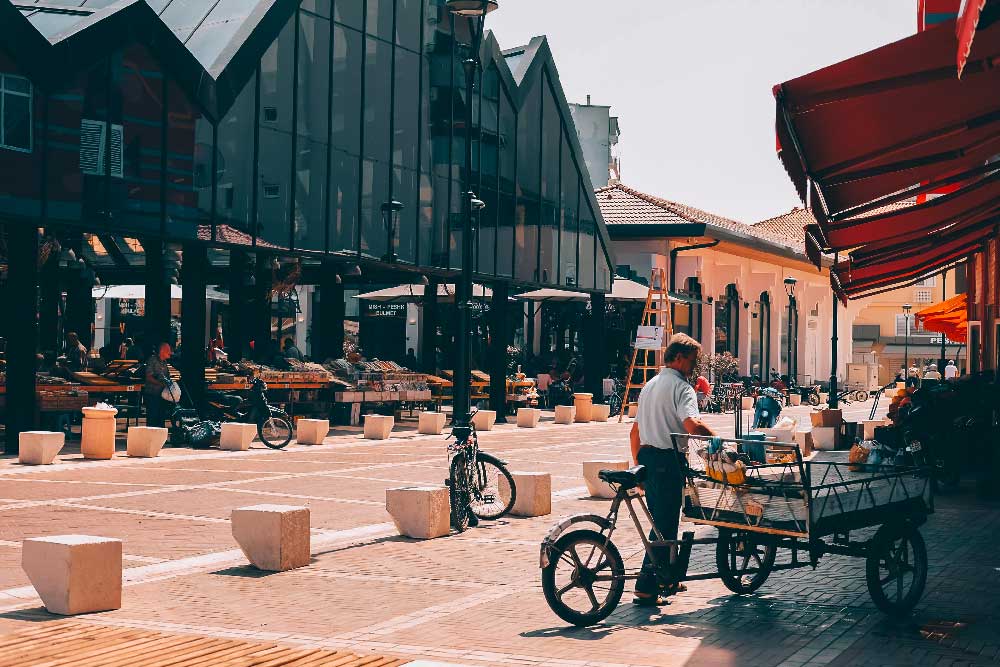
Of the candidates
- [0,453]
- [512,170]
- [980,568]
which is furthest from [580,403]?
[980,568]

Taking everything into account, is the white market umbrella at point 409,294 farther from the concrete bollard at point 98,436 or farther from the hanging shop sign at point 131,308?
the concrete bollard at point 98,436

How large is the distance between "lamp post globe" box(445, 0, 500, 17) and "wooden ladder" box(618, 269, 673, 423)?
20.2 meters

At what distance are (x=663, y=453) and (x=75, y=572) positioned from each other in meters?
3.88

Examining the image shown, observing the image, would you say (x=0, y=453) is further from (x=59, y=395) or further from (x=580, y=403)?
(x=580, y=403)

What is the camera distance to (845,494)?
9086mm

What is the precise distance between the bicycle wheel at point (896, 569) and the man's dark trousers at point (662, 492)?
128cm

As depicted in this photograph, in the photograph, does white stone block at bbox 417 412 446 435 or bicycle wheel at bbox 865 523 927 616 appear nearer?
bicycle wheel at bbox 865 523 927 616

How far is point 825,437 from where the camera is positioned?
2497 cm

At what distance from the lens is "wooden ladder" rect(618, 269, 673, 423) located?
35.6m

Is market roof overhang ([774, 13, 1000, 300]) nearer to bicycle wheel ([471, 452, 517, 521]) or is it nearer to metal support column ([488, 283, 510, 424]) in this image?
bicycle wheel ([471, 452, 517, 521])

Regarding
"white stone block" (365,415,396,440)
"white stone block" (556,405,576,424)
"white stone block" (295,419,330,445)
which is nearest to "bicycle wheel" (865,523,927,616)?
"white stone block" (295,419,330,445)

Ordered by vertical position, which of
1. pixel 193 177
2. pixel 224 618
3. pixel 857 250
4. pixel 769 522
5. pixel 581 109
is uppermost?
pixel 581 109

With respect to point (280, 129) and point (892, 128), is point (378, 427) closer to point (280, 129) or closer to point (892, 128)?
point (280, 129)

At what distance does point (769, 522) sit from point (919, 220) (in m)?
8.35
